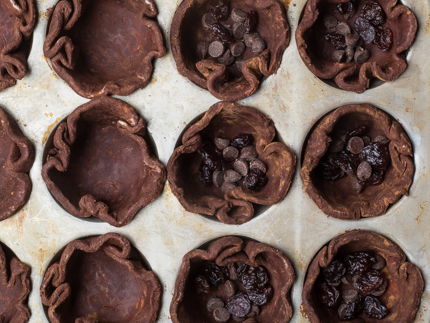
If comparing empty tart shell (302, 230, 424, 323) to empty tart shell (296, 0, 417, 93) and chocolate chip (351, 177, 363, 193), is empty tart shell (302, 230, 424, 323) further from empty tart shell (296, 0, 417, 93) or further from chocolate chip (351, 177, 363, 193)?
empty tart shell (296, 0, 417, 93)

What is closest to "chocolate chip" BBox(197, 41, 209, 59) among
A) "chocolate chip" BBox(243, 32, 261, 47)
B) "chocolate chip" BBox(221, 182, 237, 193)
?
"chocolate chip" BBox(243, 32, 261, 47)

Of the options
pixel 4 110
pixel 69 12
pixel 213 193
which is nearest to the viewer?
pixel 69 12

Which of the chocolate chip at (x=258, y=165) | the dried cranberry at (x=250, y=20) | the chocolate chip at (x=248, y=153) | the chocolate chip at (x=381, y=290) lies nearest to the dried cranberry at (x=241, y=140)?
the chocolate chip at (x=248, y=153)

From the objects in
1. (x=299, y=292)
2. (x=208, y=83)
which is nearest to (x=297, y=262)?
(x=299, y=292)

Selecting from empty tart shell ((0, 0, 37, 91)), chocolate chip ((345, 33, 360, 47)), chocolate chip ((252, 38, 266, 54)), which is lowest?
empty tart shell ((0, 0, 37, 91))

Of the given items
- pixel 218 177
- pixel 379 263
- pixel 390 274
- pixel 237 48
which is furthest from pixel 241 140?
pixel 390 274

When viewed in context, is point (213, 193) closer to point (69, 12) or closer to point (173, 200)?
point (173, 200)

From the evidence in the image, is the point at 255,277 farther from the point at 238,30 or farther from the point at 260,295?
the point at 238,30
